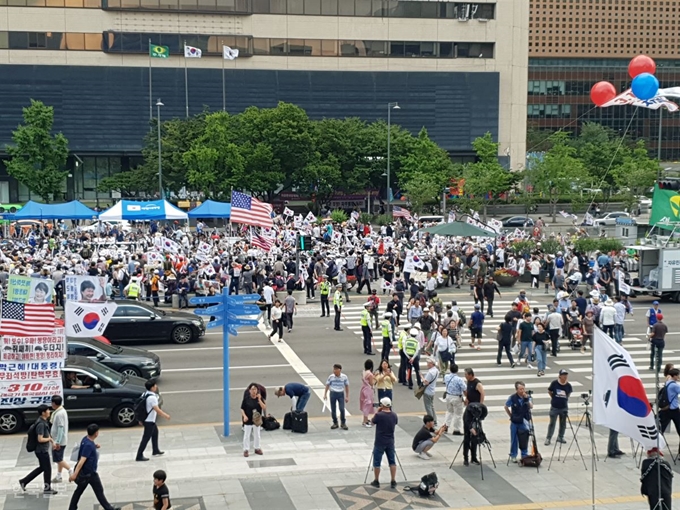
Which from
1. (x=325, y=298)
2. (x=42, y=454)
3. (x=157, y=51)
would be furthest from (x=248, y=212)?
(x=157, y=51)

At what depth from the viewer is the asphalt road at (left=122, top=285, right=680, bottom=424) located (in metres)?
20.9

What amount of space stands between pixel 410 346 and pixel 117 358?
6.69m

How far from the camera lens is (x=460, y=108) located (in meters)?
88.2

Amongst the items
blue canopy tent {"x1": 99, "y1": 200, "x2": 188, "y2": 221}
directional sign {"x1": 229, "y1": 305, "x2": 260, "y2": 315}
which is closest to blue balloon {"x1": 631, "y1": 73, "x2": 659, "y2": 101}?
directional sign {"x1": 229, "y1": 305, "x2": 260, "y2": 315}

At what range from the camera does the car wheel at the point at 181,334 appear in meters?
27.8

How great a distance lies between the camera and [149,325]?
2734cm

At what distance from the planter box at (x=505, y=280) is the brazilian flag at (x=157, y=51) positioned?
48941mm

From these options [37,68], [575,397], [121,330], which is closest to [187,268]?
[121,330]

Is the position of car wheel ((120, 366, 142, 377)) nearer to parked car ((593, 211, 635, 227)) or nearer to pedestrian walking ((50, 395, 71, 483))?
pedestrian walking ((50, 395, 71, 483))

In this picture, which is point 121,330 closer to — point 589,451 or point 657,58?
point 589,451

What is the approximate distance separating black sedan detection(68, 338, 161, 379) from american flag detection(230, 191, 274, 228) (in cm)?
1329

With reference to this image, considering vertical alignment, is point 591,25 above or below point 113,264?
above

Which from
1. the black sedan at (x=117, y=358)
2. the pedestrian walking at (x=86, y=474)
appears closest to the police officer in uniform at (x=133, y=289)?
the black sedan at (x=117, y=358)

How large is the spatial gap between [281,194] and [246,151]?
9239 mm
